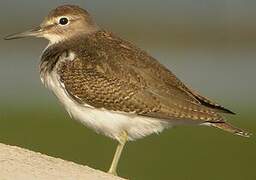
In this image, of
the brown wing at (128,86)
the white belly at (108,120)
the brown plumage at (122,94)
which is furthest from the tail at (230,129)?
the white belly at (108,120)

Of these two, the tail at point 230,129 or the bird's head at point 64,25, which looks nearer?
the tail at point 230,129

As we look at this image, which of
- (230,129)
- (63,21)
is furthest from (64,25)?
(230,129)

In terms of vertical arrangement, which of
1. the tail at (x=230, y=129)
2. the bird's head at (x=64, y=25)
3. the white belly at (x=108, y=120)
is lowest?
the white belly at (x=108, y=120)

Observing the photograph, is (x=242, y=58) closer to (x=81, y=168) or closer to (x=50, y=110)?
(x=50, y=110)

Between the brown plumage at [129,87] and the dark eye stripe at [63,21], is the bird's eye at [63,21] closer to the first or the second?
the dark eye stripe at [63,21]

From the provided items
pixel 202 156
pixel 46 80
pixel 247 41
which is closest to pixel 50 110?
pixel 202 156

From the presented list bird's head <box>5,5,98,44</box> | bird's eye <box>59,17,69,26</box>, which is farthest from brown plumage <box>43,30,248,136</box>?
bird's eye <box>59,17,69,26</box>

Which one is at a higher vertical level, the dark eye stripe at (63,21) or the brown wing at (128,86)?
the dark eye stripe at (63,21)
